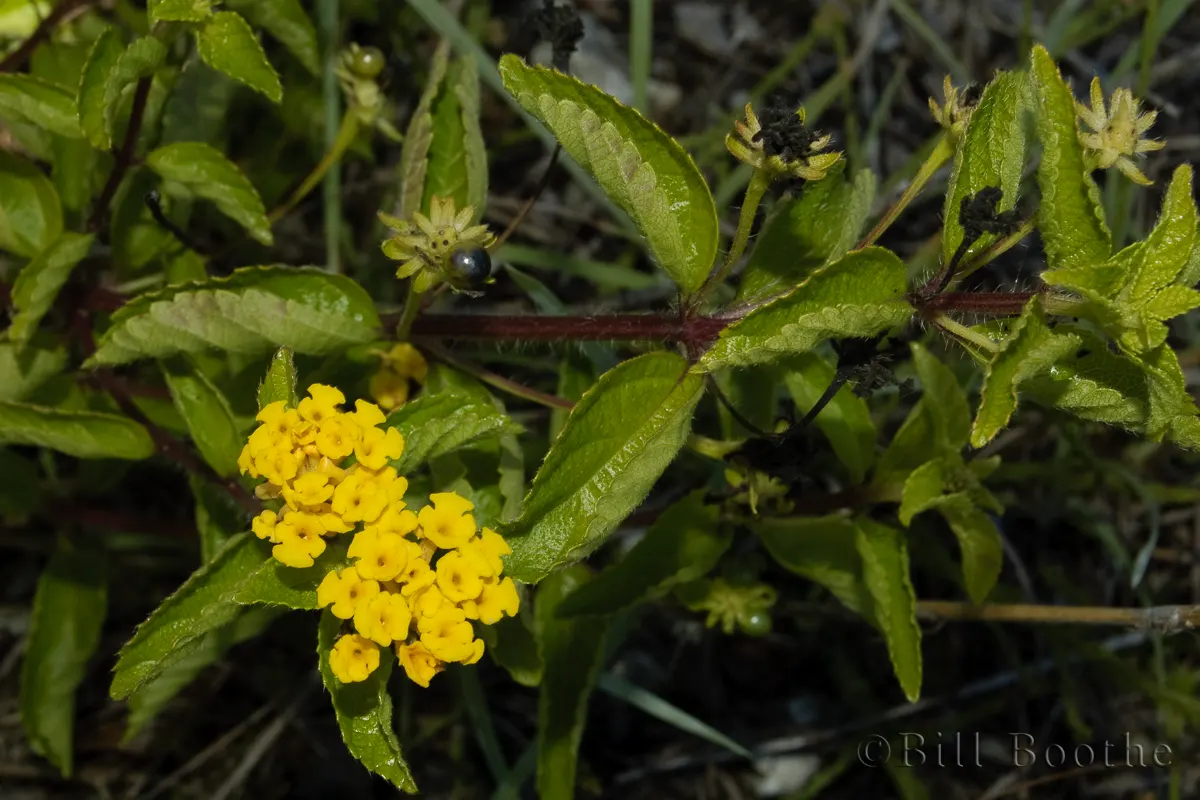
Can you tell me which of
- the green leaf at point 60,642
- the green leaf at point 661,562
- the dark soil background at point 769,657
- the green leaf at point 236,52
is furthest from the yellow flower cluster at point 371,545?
the dark soil background at point 769,657

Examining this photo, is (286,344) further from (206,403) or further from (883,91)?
(883,91)

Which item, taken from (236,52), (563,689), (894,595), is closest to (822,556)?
(894,595)

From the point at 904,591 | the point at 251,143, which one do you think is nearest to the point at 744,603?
the point at 904,591

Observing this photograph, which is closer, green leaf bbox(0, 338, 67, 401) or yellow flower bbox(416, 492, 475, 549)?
yellow flower bbox(416, 492, 475, 549)

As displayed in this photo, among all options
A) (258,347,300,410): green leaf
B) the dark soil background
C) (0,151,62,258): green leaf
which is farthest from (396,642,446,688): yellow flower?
the dark soil background

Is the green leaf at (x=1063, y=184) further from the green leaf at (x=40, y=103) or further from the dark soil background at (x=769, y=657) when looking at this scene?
the green leaf at (x=40, y=103)

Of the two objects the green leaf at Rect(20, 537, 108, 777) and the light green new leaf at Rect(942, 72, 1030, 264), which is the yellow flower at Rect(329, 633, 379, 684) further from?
the green leaf at Rect(20, 537, 108, 777)
